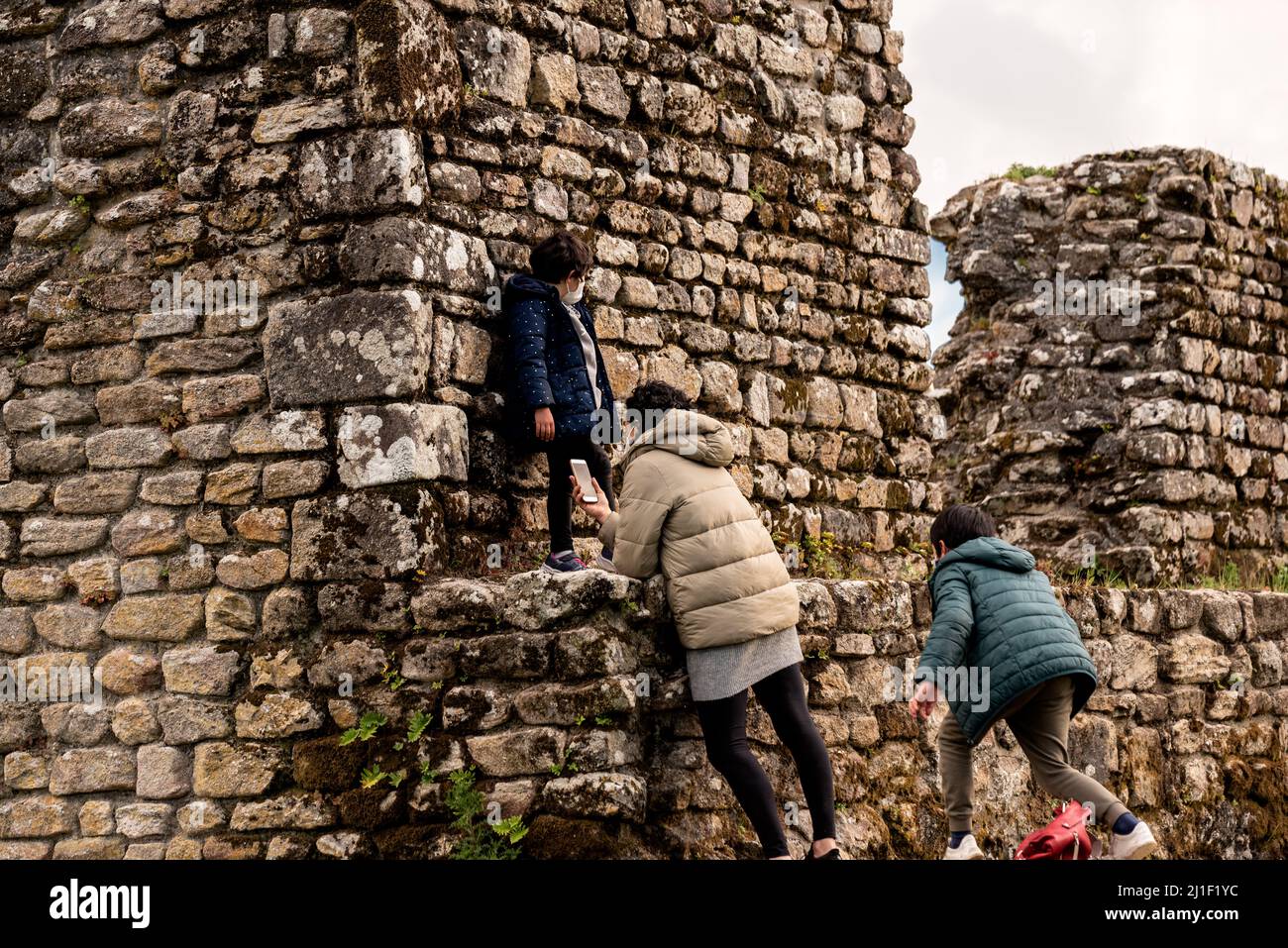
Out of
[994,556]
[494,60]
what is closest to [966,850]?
[994,556]

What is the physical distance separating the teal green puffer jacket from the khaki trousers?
9cm

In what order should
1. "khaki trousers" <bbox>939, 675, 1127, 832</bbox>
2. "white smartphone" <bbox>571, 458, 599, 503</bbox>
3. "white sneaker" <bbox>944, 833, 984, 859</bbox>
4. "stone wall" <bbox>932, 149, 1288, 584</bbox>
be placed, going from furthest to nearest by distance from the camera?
"stone wall" <bbox>932, 149, 1288, 584</bbox>
"white smartphone" <bbox>571, 458, 599, 503</bbox>
"white sneaker" <bbox>944, 833, 984, 859</bbox>
"khaki trousers" <bbox>939, 675, 1127, 832</bbox>

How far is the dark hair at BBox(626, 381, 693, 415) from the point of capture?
19.7ft

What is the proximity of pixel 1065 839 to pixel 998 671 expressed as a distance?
0.70 metres

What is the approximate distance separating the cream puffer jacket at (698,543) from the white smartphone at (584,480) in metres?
0.50

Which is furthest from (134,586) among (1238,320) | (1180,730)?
(1238,320)

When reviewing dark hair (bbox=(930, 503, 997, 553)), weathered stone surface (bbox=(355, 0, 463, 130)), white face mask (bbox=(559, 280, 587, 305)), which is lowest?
dark hair (bbox=(930, 503, 997, 553))

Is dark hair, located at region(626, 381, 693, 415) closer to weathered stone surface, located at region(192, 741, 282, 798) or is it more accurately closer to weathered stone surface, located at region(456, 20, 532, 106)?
weathered stone surface, located at region(456, 20, 532, 106)

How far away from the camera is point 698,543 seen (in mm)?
5703

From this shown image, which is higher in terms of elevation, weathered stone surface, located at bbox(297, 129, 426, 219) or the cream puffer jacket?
weathered stone surface, located at bbox(297, 129, 426, 219)

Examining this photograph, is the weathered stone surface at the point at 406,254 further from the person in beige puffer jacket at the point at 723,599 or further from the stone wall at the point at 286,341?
the person in beige puffer jacket at the point at 723,599

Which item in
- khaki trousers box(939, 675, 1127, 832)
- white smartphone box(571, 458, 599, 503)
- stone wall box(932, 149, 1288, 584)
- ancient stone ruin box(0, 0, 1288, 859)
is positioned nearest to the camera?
ancient stone ruin box(0, 0, 1288, 859)

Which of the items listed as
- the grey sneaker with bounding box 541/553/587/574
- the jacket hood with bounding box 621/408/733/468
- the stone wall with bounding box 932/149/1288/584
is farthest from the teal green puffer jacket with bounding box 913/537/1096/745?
the stone wall with bounding box 932/149/1288/584
